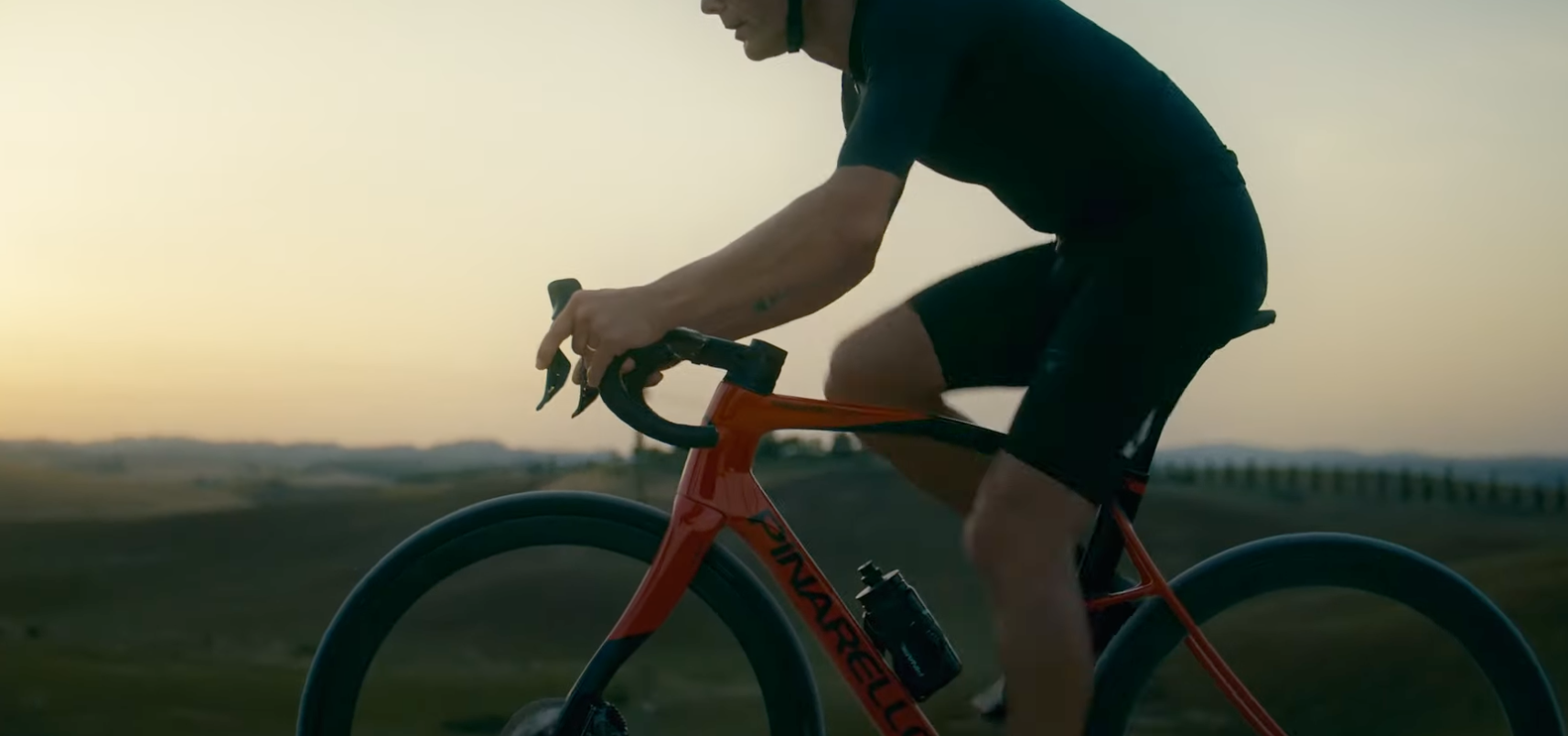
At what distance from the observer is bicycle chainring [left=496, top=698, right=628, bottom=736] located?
183cm

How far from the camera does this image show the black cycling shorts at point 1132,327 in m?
1.81

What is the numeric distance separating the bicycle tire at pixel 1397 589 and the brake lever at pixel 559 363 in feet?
3.42

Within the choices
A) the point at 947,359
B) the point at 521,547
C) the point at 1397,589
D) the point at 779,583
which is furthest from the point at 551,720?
the point at 1397,589

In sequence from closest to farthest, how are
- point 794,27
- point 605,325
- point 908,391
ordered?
point 605,325
point 794,27
point 908,391

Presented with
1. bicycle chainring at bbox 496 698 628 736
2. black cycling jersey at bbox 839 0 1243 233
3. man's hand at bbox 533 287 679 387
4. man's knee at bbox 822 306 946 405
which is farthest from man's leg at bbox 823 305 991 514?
bicycle chainring at bbox 496 698 628 736

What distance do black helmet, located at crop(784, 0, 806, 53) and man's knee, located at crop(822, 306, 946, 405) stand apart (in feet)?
1.66

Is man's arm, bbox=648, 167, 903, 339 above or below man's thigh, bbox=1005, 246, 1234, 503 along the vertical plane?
above

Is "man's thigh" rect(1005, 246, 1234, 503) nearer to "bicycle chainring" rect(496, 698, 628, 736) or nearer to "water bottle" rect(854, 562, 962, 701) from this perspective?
"water bottle" rect(854, 562, 962, 701)

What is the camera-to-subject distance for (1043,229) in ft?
6.76

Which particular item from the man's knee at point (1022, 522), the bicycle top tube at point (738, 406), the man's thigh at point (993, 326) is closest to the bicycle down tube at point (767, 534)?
the bicycle top tube at point (738, 406)

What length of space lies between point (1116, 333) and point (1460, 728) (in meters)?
1.41

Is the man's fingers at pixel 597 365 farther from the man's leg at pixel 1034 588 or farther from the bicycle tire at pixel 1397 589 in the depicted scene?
the bicycle tire at pixel 1397 589

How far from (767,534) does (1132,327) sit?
2.10ft

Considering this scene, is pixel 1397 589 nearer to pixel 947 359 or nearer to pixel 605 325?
pixel 947 359
